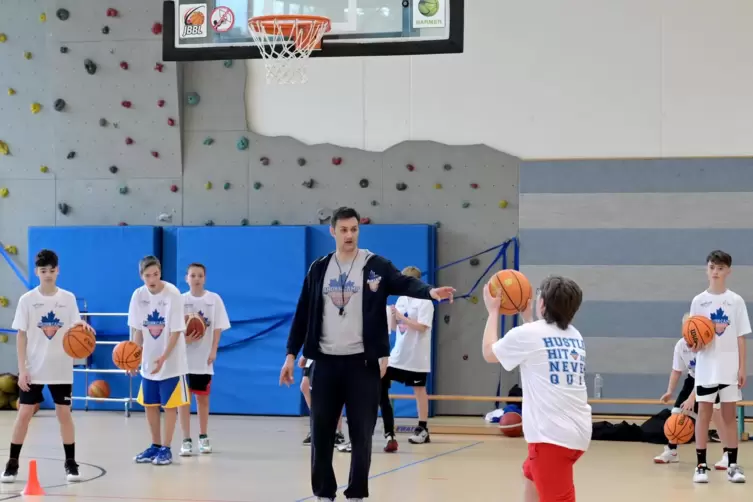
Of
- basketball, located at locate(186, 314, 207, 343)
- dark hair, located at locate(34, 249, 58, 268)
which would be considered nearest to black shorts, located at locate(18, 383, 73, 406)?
dark hair, located at locate(34, 249, 58, 268)

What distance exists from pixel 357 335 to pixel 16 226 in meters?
9.31

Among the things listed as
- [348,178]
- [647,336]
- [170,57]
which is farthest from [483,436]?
[170,57]

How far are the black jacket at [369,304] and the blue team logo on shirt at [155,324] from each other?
2.74 m

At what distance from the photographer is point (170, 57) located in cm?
1115

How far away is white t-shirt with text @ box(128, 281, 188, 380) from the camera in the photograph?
8.66 meters

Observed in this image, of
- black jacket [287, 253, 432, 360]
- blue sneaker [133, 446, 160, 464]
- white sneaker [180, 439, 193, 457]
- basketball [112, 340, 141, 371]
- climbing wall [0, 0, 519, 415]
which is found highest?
climbing wall [0, 0, 519, 415]

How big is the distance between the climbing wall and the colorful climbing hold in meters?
0.01

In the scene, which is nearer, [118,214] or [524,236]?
[524,236]

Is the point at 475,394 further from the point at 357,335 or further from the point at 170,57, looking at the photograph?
the point at 357,335

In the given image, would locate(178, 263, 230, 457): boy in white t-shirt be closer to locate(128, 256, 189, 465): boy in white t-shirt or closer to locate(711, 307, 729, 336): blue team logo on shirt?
locate(128, 256, 189, 465): boy in white t-shirt

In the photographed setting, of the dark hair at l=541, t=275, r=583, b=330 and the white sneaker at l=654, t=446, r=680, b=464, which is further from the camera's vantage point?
the white sneaker at l=654, t=446, r=680, b=464

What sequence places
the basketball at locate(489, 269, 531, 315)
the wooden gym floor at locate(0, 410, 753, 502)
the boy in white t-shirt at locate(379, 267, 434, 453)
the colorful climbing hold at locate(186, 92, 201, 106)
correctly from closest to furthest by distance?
the basketball at locate(489, 269, 531, 315) < the wooden gym floor at locate(0, 410, 753, 502) < the boy in white t-shirt at locate(379, 267, 434, 453) < the colorful climbing hold at locate(186, 92, 201, 106)

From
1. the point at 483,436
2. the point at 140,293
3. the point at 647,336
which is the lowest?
the point at 483,436

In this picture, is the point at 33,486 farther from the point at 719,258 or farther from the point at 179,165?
the point at 179,165
